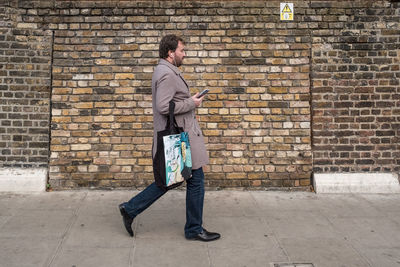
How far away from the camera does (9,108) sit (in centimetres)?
524

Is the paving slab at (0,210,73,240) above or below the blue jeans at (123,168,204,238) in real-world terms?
below

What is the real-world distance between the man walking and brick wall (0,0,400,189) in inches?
62.4

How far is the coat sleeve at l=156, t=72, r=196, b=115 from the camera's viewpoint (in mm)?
3537

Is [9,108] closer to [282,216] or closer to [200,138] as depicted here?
[200,138]

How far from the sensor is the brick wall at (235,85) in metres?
5.26

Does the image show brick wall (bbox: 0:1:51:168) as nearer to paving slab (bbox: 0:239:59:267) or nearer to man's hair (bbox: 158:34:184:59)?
paving slab (bbox: 0:239:59:267)

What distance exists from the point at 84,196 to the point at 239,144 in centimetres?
202

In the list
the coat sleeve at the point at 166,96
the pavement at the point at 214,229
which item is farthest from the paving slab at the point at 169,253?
the coat sleeve at the point at 166,96

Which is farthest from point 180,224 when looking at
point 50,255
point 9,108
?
point 9,108

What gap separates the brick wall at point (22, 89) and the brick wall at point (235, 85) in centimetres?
5

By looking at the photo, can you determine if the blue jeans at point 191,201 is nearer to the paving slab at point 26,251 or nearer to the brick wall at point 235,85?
the paving slab at point 26,251

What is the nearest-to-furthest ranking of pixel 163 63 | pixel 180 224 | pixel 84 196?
pixel 163 63
pixel 180 224
pixel 84 196

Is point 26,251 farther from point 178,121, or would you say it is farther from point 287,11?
point 287,11

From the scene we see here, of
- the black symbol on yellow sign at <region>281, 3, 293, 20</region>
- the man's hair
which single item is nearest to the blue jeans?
the man's hair
